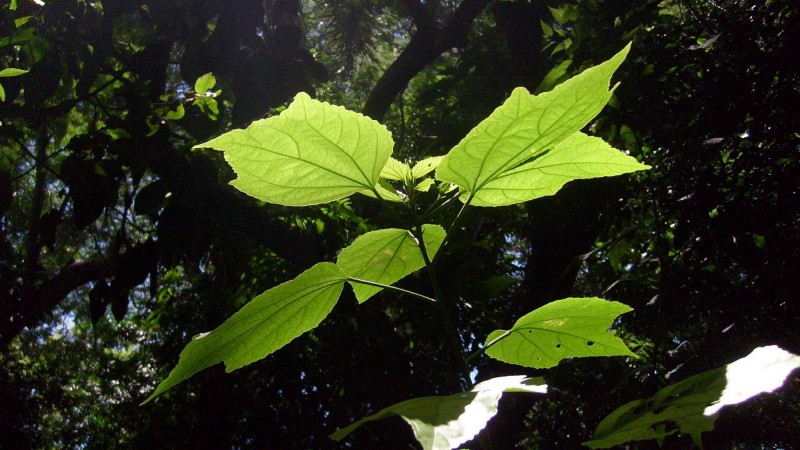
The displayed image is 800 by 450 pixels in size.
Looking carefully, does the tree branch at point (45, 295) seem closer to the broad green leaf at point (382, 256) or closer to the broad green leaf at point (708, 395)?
the broad green leaf at point (382, 256)

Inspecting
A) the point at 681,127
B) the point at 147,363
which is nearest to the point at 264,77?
the point at 681,127

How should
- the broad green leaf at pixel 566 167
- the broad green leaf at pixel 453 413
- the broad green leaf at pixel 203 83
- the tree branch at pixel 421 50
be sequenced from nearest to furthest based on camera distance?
the broad green leaf at pixel 453 413
the broad green leaf at pixel 566 167
the broad green leaf at pixel 203 83
the tree branch at pixel 421 50

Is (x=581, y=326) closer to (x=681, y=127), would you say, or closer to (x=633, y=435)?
(x=633, y=435)

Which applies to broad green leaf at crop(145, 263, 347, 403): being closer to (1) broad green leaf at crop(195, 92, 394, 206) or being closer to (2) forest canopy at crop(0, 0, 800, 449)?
(1) broad green leaf at crop(195, 92, 394, 206)

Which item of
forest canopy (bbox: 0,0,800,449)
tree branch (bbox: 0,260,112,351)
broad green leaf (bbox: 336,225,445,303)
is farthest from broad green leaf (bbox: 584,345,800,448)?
tree branch (bbox: 0,260,112,351)

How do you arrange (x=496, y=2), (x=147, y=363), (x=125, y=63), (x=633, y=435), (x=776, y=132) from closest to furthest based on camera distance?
1. (x=633, y=435)
2. (x=776, y=132)
3. (x=125, y=63)
4. (x=496, y=2)
5. (x=147, y=363)

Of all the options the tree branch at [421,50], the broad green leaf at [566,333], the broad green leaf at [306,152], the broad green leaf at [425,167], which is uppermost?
the tree branch at [421,50]

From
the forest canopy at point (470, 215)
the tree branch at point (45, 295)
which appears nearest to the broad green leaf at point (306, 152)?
the forest canopy at point (470, 215)
